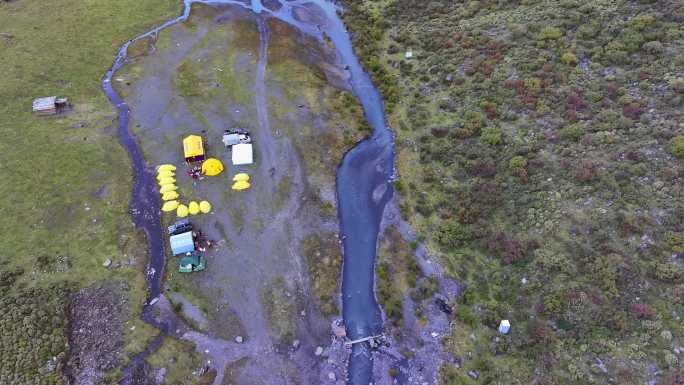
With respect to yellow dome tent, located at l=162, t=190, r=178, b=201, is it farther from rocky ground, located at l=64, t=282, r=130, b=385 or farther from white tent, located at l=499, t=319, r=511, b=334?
white tent, located at l=499, t=319, r=511, b=334

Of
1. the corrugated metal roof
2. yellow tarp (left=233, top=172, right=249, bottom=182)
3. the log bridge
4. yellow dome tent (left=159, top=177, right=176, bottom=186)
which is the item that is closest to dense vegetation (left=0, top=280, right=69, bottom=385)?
yellow dome tent (left=159, top=177, right=176, bottom=186)

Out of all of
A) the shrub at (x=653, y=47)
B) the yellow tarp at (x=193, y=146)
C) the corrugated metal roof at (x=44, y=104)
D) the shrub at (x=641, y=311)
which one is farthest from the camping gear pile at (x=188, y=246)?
the shrub at (x=653, y=47)

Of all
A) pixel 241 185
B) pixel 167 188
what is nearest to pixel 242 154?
pixel 241 185

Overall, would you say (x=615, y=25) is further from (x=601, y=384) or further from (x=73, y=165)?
(x=73, y=165)

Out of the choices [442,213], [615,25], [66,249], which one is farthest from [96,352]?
[615,25]

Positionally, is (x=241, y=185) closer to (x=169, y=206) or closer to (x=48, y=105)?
(x=169, y=206)

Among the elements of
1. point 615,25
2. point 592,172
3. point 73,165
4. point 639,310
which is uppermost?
point 615,25
